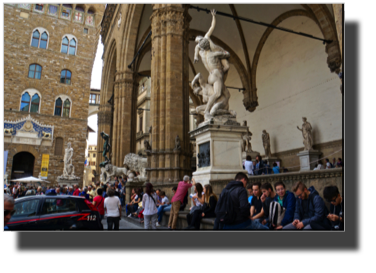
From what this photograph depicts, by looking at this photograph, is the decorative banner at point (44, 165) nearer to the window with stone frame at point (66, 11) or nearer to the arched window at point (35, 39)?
the arched window at point (35, 39)

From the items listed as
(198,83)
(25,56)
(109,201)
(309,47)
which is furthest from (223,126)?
(25,56)

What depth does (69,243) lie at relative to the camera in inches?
122

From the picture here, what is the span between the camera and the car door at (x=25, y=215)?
4688 mm

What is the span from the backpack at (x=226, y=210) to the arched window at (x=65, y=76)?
30868mm

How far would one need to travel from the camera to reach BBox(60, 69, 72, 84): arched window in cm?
3046

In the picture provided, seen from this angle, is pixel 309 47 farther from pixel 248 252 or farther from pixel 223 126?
pixel 248 252

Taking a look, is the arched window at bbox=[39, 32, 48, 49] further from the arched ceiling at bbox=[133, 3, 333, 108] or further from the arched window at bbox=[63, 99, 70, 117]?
the arched ceiling at bbox=[133, 3, 333, 108]

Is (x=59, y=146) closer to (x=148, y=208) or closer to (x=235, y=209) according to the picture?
(x=148, y=208)

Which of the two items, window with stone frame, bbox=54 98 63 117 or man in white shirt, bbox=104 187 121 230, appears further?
window with stone frame, bbox=54 98 63 117

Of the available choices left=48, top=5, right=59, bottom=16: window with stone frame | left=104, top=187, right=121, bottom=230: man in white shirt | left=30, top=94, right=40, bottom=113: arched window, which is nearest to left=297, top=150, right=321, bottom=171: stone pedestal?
left=104, top=187, right=121, bottom=230: man in white shirt

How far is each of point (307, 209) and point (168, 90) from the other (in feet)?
29.6

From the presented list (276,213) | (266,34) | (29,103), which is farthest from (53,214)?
(29,103)

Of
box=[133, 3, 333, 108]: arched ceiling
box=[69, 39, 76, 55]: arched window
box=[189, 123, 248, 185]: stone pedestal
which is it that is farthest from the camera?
box=[69, 39, 76, 55]: arched window

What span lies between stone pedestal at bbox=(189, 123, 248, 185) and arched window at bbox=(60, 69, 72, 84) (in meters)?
27.8
